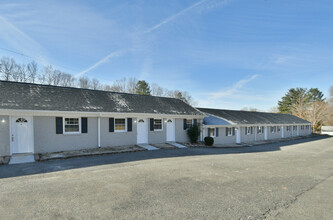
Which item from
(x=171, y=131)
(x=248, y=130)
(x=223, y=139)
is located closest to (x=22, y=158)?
(x=171, y=131)

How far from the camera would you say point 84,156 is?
1031cm

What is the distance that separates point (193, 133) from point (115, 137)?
7273 mm

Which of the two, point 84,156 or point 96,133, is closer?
point 84,156

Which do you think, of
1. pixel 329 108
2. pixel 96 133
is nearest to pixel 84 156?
pixel 96 133

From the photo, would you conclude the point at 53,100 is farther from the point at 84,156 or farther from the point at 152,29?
the point at 152,29

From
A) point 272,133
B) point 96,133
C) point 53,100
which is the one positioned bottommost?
point 272,133

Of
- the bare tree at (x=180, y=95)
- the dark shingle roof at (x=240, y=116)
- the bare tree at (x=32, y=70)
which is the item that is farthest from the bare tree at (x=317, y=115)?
the bare tree at (x=32, y=70)

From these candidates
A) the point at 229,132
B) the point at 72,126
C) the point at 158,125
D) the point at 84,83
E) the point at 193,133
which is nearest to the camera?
the point at 72,126

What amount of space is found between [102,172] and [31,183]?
2.34 meters

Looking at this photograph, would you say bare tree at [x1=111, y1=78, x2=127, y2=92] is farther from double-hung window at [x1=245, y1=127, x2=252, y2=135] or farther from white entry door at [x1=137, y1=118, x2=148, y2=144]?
double-hung window at [x1=245, y1=127, x2=252, y2=135]

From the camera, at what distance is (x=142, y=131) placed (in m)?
14.6

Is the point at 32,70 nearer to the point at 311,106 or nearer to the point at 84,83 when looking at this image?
the point at 84,83

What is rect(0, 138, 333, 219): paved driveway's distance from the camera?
4.18 metres

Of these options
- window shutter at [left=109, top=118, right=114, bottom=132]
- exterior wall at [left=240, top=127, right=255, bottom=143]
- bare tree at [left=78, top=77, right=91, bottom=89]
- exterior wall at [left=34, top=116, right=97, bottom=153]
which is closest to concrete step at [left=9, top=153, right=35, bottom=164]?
exterior wall at [left=34, top=116, right=97, bottom=153]
